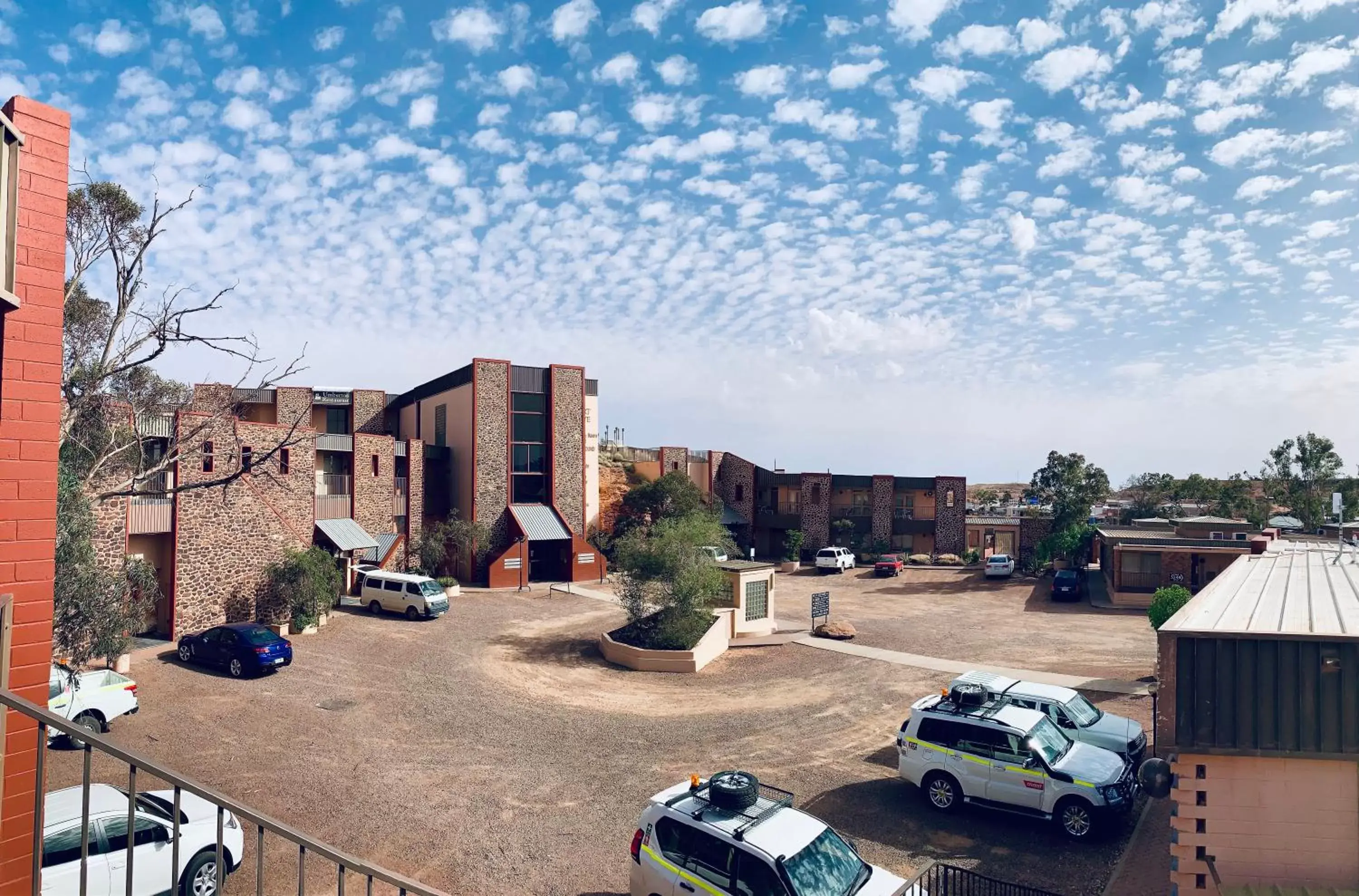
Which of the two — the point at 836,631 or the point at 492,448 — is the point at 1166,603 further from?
the point at 492,448

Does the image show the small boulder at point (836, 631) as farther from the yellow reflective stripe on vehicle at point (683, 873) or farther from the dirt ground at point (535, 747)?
the yellow reflective stripe on vehicle at point (683, 873)

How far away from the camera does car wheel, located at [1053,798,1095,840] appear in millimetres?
11398

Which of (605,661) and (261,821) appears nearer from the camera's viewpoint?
(261,821)

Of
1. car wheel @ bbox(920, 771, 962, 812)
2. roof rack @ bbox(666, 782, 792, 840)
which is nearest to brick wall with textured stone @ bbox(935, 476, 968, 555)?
car wheel @ bbox(920, 771, 962, 812)

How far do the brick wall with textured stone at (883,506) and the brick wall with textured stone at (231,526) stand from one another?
34432 mm

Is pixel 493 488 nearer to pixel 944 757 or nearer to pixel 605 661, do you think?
pixel 605 661

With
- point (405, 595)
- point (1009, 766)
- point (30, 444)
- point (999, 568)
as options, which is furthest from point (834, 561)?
point (30, 444)

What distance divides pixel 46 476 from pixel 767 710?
15829 mm

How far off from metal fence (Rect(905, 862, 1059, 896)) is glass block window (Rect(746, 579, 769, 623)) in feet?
53.3

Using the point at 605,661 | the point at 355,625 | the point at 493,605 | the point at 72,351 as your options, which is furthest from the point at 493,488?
the point at 72,351

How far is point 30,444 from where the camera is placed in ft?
17.4

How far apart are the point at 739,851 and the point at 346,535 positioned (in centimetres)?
2816

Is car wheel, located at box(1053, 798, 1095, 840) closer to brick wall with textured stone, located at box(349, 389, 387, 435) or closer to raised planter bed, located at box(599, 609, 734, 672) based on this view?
raised planter bed, located at box(599, 609, 734, 672)

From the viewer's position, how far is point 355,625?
27.4 m
